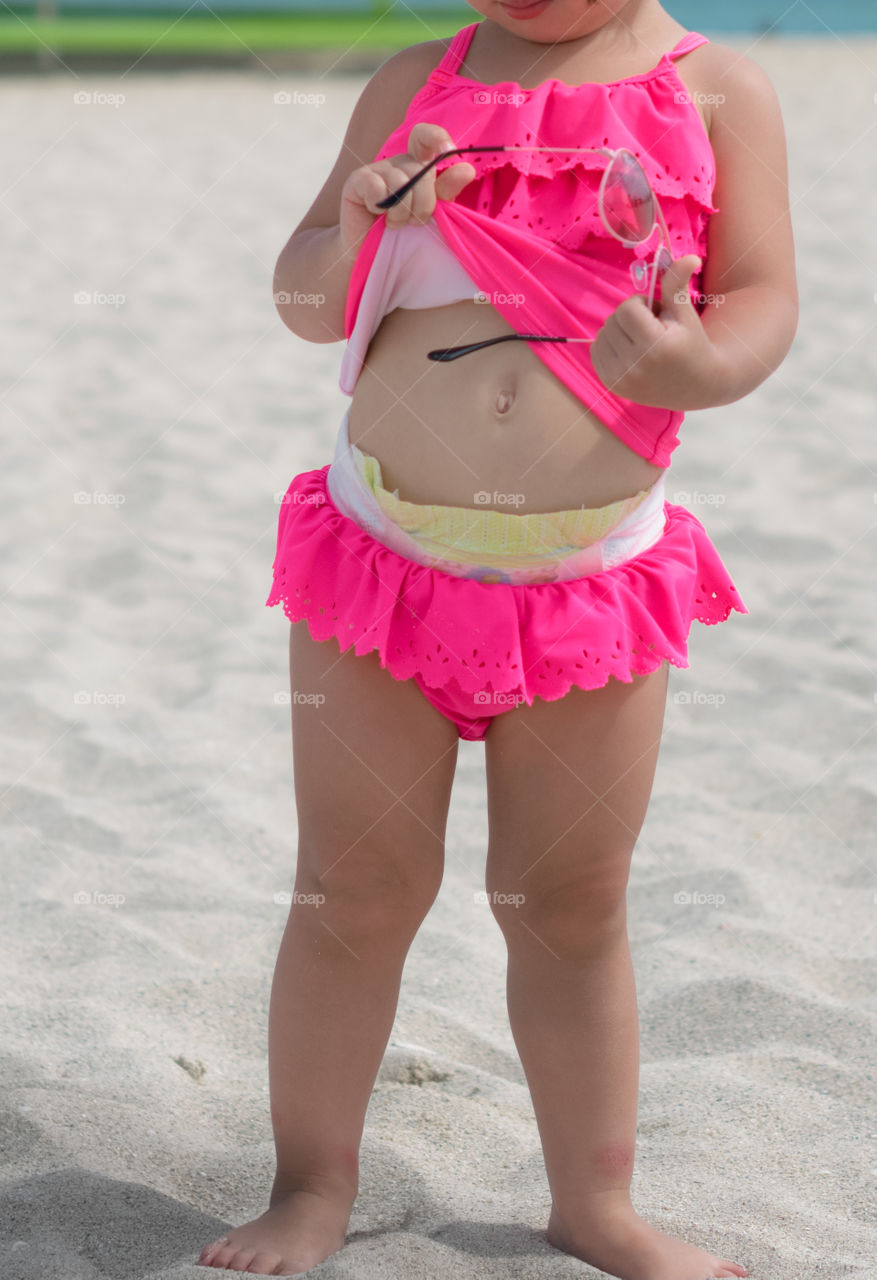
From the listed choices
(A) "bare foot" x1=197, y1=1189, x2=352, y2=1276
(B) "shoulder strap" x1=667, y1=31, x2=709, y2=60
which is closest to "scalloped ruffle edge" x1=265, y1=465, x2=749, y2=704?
(B) "shoulder strap" x1=667, y1=31, x2=709, y2=60

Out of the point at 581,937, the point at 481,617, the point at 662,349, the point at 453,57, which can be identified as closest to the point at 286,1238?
the point at 581,937

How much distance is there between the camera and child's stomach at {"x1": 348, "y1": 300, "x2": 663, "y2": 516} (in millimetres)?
1499

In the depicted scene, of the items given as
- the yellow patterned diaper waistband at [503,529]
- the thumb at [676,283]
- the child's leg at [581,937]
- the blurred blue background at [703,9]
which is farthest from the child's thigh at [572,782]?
the blurred blue background at [703,9]

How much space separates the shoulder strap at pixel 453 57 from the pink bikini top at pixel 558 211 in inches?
2.5

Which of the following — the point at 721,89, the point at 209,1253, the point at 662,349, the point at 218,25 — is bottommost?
the point at 209,1253

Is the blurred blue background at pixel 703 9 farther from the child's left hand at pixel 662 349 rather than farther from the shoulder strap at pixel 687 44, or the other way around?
the child's left hand at pixel 662 349

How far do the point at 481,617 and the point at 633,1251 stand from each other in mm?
737

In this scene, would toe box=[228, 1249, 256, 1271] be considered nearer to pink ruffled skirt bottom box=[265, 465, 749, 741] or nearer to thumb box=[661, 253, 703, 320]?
pink ruffled skirt bottom box=[265, 465, 749, 741]

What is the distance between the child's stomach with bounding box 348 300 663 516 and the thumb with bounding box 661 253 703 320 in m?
0.16

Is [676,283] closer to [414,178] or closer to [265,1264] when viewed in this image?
[414,178]

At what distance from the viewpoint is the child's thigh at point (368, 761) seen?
1554mm

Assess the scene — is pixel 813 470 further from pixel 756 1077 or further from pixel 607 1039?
pixel 607 1039

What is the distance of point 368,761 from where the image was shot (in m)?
1.55

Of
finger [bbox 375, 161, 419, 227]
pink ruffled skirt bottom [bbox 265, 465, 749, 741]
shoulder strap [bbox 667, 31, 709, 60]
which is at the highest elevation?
shoulder strap [bbox 667, 31, 709, 60]
